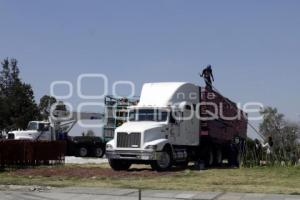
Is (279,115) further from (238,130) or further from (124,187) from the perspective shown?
(124,187)

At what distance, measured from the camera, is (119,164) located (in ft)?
85.3

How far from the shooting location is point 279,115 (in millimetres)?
85562

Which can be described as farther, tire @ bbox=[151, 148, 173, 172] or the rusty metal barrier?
the rusty metal barrier

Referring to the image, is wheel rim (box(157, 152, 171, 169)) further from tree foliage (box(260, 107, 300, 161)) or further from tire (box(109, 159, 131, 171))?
tree foliage (box(260, 107, 300, 161))

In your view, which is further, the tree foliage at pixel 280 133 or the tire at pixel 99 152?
the tire at pixel 99 152

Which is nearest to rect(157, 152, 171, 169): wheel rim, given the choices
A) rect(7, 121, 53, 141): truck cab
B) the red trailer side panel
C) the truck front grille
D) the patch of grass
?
the truck front grille

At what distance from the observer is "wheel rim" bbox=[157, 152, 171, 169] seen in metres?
25.0

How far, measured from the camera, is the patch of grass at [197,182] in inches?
675

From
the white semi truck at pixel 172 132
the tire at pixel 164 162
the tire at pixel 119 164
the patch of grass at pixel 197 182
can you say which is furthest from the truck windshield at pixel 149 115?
the patch of grass at pixel 197 182

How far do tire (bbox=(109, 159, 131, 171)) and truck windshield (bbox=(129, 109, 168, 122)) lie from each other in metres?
2.00

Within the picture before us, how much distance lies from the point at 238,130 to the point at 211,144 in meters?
3.55

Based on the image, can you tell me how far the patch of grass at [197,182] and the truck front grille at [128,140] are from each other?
2.62 metres

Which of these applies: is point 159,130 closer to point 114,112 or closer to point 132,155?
point 132,155

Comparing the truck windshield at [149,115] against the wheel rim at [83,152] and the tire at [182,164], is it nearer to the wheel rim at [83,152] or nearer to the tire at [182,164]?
the tire at [182,164]
